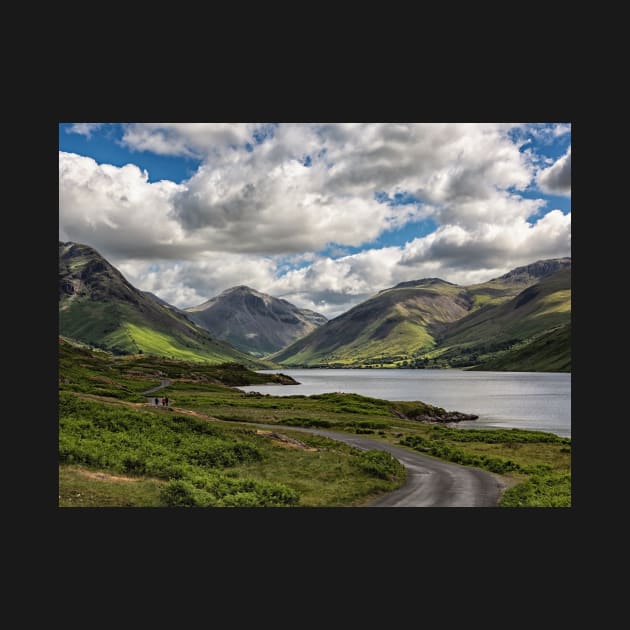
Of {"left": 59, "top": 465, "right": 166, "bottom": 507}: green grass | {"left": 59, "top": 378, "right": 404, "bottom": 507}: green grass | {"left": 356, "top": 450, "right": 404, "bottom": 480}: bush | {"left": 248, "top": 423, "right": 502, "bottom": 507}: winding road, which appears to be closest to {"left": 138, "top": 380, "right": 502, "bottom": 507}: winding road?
{"left": 248, "top": 423, "right": 502, "bottom": 507}: winding road

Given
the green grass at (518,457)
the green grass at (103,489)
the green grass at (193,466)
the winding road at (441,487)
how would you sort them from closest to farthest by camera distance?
the green grass at (103,489), the green grass at (193,466), the winding road at (441,487), the green grass at (518,457)

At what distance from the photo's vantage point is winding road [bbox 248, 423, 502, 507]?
3497 cm

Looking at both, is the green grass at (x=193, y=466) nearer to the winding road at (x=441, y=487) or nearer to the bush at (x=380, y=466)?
the bush at (x=380, y=466)

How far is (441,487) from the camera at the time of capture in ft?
132

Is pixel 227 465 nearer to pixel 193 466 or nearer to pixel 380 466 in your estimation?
pixel 193 466

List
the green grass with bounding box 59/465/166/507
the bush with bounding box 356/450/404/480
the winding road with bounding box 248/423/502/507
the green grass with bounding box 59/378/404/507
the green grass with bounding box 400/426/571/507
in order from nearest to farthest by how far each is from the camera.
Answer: the green grass with bounding box 59/465/166/507
the green grass with bounding box 59/378/404/507
the winding road with bounding box 248/423/502/507
the green grass with bounding box 400/426/571/507
the bush with bounding box 356/450/404/480

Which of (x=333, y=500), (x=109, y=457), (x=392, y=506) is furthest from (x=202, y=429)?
(x=392, y=506)

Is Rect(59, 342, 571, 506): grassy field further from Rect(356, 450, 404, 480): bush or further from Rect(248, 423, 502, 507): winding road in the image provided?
Rect(248, 423, 502, 507): winding road

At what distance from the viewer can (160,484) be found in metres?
34.7

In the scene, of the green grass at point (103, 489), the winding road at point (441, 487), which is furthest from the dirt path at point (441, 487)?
the green grass at point (103, 489)

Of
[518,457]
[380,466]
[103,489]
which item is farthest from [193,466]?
[518,457]

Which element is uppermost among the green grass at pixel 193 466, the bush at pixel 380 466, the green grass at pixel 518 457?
the green grass at pixel 193 466

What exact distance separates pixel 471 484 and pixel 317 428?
4921 cm

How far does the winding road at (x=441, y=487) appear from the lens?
34969 millimetres
